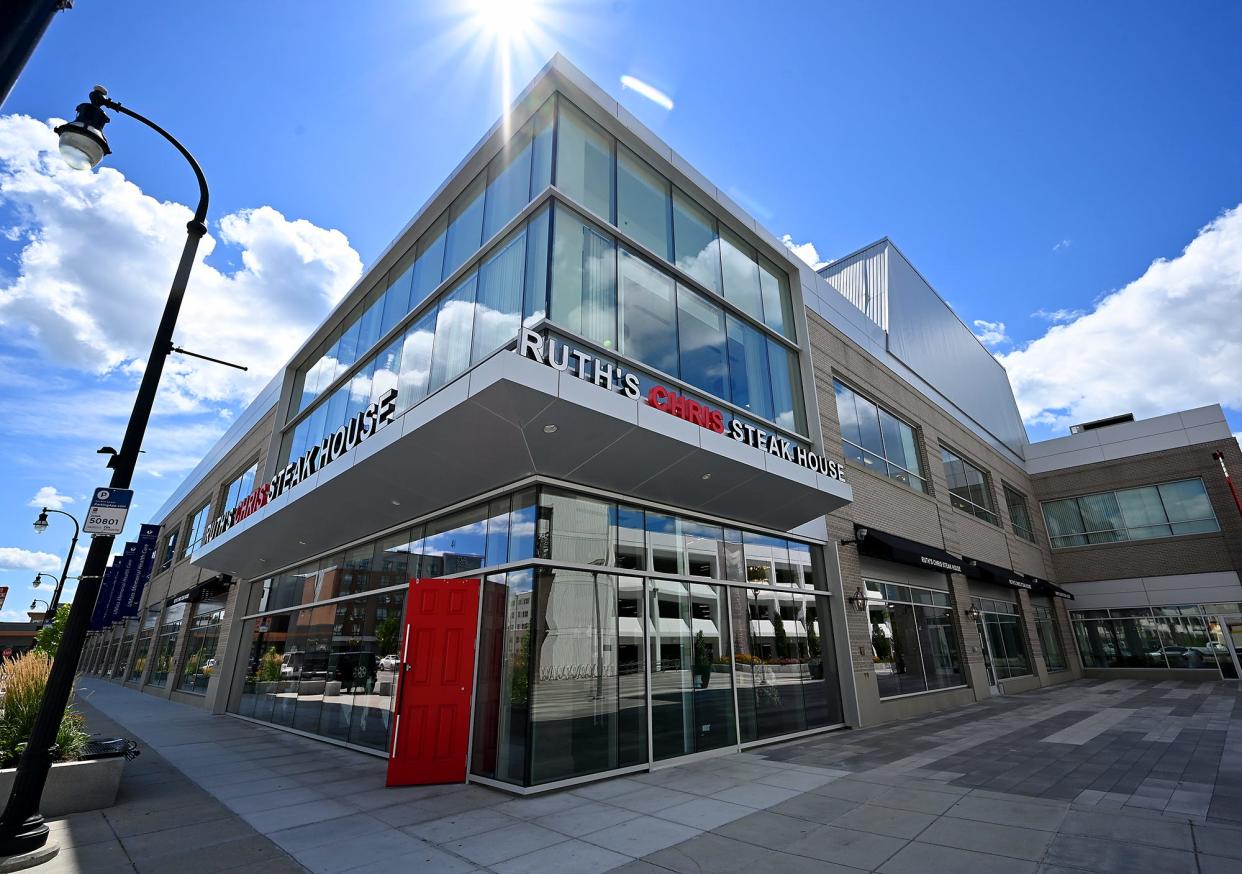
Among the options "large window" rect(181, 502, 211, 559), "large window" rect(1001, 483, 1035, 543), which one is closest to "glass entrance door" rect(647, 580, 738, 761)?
"large window" rect(1001, 483, 1035, 543)

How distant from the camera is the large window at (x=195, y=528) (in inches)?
1047

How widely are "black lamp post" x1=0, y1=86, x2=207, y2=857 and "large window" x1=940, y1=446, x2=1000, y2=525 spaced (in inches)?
878

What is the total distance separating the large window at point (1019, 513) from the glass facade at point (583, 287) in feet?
59.8

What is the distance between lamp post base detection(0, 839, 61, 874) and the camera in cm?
503

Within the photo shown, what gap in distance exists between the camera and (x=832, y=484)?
11750 mm

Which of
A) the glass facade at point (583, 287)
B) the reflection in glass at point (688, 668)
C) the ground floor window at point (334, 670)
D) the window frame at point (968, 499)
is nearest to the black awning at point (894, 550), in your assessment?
the glass facade at point (583, 287)

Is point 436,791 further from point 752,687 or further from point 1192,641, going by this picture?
point 1192,641

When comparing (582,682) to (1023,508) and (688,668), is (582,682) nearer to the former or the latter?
(688,668)

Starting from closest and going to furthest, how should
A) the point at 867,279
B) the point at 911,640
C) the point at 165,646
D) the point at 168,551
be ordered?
1. the point at 911,640
2. the point at 867,279
3. the point at 165,646
4. the point at 168,551

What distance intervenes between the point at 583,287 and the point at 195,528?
28.1 metres

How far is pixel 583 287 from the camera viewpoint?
9289 millimetres

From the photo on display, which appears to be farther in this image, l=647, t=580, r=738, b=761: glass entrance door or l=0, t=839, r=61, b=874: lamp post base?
l=647, t=580, r=738, b=761: glass entrance door

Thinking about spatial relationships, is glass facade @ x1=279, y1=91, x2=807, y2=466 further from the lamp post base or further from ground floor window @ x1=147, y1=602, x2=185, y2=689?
ground floor window @ x1=147, y1=602, x2=185, y2=689

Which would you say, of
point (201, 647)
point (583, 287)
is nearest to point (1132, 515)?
point (583, 287)
